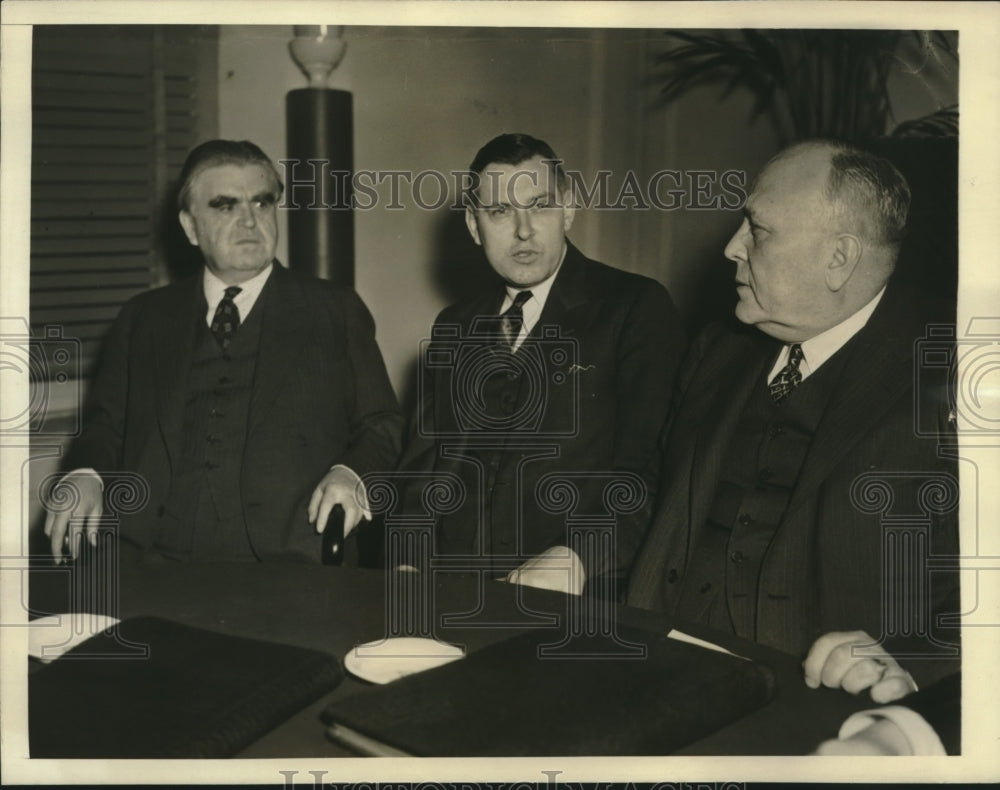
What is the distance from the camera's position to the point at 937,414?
2.18 metres

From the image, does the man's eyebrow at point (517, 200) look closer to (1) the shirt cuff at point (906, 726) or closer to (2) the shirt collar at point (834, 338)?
(2) the shirt collar at point (834, 338)

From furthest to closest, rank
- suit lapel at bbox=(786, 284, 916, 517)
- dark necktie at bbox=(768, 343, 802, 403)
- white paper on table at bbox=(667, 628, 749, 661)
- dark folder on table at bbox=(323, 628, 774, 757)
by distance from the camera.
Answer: dark necktie at bbox=(768, 343, 802, 403), suit lapel at bbox=(786, 284, 916, 517), white paper on table at bbox=(667, 628, 749, 661), dark folder on table at bbox=(323, 628, 774, 757)

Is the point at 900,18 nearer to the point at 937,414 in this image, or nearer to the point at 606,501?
the point at 937,414

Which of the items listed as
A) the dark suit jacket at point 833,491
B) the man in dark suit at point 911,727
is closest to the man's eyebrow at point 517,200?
the dark suit jacket at point 833,491

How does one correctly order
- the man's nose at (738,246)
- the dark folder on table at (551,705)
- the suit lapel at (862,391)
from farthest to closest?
the man's nose at (738,246), the suit lapel at (862,391), the dark folder on table at (551,705)

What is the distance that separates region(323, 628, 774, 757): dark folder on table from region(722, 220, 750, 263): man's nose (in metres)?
0.85

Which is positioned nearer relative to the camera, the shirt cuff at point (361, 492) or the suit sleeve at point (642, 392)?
the suit sleeve at point (642, 392)

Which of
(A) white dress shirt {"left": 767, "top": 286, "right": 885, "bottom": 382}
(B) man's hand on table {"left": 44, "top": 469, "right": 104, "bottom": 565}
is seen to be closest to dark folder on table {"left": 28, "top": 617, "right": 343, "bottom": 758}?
(B) man's hand on table {"left": 44, "top": 469, "right": 104, "bottom": 565}

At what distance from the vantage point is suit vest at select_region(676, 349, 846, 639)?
82.4 inches

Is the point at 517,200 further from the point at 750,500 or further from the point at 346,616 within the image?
the point at 346,616

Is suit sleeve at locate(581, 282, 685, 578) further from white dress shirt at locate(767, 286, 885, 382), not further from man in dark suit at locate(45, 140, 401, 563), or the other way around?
man in dark suit at locate(45, 140, 401, 563)

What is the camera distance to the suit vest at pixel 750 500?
2.09m

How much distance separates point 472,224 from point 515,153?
18 cm

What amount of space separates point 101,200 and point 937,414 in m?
1.83
